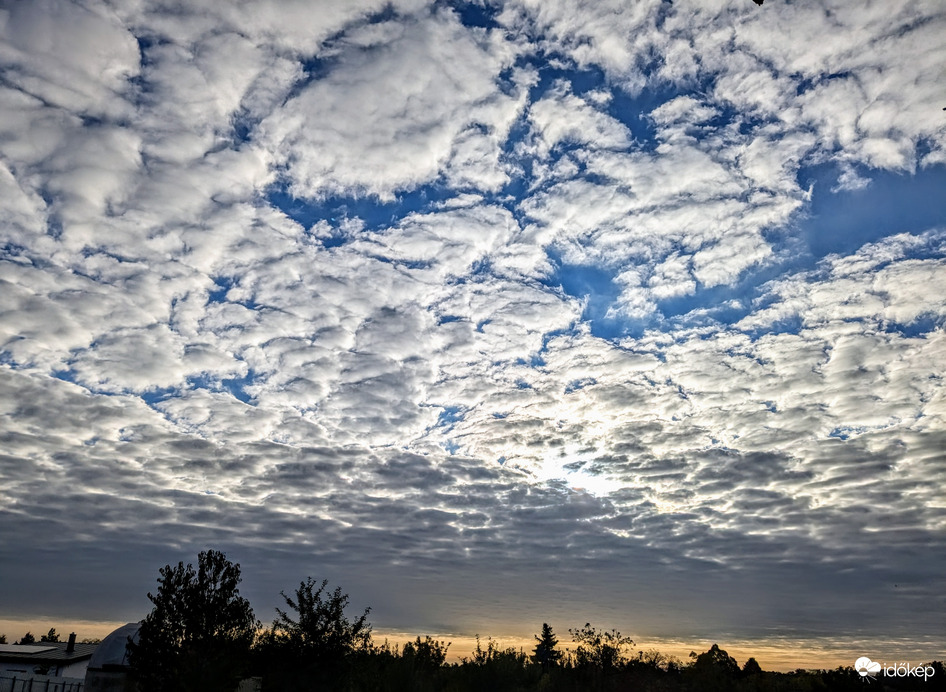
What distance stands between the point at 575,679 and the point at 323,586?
866 inches

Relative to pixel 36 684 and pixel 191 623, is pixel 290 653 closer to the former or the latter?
pixel 191 623

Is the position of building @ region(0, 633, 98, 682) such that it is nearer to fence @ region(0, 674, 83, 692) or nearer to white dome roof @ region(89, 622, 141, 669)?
fence @ region(0, 674, 83, 692)

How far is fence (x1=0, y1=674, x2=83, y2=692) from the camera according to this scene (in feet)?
155

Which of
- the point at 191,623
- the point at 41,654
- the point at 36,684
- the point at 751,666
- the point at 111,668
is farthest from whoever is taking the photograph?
the point at 751,666

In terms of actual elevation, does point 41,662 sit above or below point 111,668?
below

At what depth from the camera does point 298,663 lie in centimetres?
3606

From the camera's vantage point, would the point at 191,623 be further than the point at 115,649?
No

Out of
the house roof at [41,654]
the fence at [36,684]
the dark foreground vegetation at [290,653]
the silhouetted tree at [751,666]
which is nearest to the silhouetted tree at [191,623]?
the dark foreground vegetation at [290,653]

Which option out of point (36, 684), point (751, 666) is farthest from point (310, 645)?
point (751, 666)

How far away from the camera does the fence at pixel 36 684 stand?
47.2m

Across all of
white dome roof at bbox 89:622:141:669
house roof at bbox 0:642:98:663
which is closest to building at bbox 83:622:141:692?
white dome roof at bbox 89:622:141:669

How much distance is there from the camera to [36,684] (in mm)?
48969

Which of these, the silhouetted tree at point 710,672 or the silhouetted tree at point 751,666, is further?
the silhouetted tree at point 751,666

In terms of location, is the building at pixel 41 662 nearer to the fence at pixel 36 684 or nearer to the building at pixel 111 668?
the fence at pixel 36 684
